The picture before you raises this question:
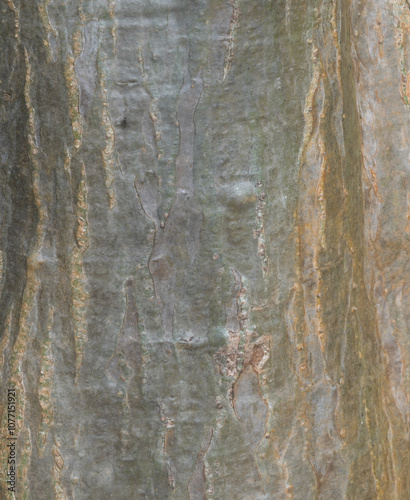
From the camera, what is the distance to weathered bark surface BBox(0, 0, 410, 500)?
2.77 ft

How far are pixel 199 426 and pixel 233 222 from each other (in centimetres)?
34

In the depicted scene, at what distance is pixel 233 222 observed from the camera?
2.85 feet

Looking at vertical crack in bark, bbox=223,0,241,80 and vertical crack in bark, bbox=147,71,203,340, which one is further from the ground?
vertical crack in bark, bbox=223,0,241,80

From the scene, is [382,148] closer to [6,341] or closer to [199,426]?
[199,426]

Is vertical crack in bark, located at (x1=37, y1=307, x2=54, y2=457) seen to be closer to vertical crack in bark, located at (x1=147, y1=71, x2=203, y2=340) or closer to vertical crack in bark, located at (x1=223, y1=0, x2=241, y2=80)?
vertical crack in bark, located at (x1=147, y1=71, x2=203, y2=340)

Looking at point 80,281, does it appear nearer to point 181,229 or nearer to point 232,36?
point 181,229

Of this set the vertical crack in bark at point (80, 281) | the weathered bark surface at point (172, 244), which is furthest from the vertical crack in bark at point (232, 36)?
the vertical crack in bark at point (80, 281)

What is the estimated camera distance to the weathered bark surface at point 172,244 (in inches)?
33.3

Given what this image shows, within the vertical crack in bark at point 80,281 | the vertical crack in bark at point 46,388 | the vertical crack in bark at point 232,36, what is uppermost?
the vertical crack in bark at point 232,36

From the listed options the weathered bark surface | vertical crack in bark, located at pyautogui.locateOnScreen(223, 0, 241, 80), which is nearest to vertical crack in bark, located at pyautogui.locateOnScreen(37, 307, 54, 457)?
the weathered bark surface

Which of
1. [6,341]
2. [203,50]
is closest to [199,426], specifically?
[6,341]

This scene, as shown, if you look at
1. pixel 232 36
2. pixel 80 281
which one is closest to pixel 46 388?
pixel 80 281

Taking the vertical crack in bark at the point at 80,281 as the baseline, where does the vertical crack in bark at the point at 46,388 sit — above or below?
below

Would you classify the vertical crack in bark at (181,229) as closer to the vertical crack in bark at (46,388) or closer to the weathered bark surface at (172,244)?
the weathered bark surface at (172,244)
